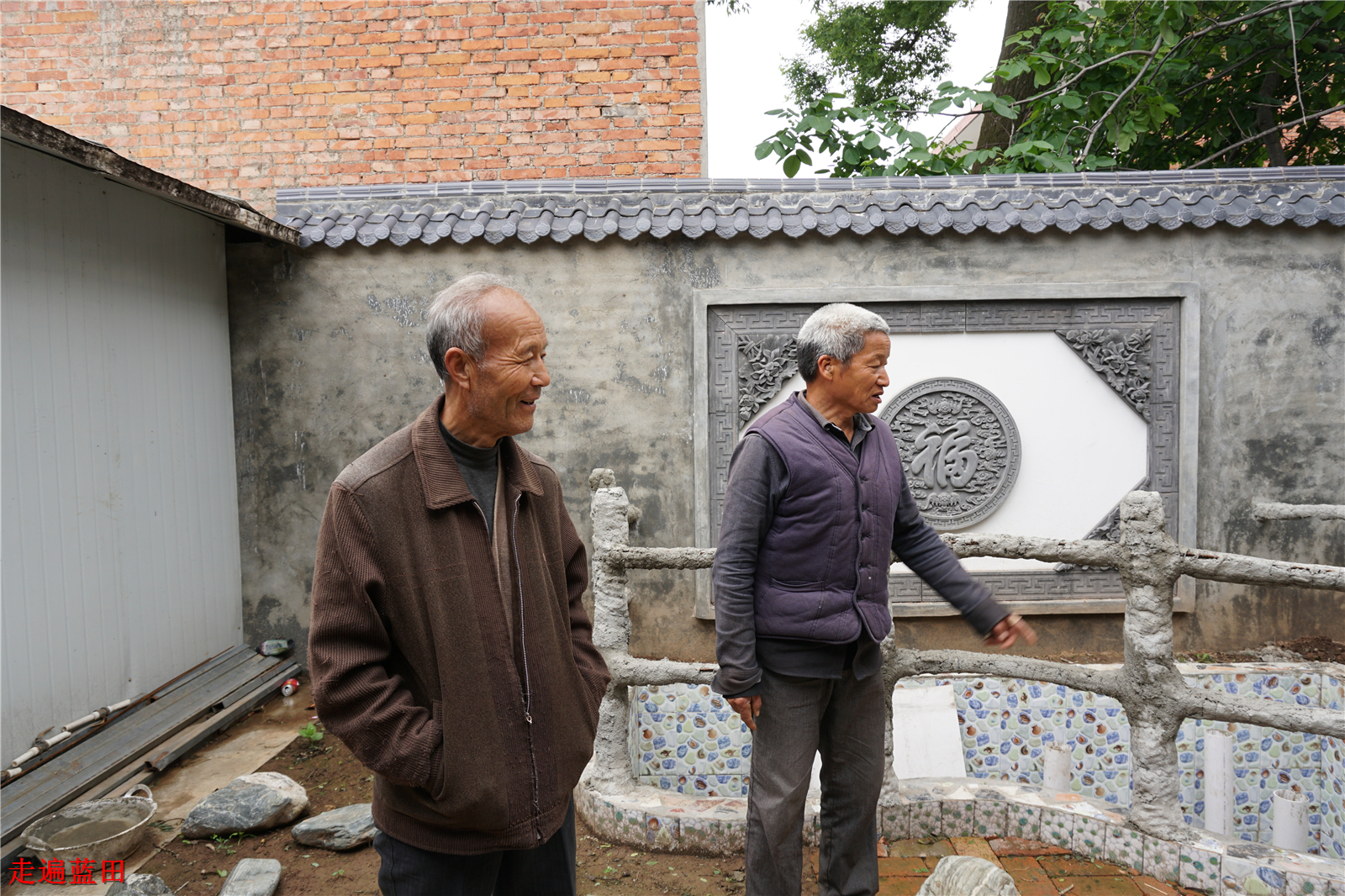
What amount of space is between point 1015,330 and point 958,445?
0.86m

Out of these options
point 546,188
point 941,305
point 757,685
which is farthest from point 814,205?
point 757,685

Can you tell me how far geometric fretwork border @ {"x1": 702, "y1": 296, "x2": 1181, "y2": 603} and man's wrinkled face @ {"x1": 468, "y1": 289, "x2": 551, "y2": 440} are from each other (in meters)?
3.71

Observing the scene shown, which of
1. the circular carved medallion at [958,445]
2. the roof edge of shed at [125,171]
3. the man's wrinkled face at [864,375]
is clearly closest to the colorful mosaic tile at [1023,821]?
the man's wrinkled face at [864,375]

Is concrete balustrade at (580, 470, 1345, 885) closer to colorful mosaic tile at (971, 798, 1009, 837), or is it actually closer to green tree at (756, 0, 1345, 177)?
colorful mosaic tile at (971, 798, 1009, 837)

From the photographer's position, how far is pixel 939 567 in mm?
2467

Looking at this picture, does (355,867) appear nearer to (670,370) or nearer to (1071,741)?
(670,370)

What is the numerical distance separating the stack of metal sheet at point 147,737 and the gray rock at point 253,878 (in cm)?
88

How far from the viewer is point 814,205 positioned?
17.1ft

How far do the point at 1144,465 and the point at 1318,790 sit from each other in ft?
6.75

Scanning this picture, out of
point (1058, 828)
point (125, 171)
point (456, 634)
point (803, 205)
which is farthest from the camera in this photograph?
point (803, 205)

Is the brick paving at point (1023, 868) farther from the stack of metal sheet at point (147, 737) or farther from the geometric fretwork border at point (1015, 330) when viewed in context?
the stack of metal sheet at point (147, 737)

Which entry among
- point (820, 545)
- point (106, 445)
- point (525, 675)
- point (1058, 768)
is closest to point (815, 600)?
point (820, 545)

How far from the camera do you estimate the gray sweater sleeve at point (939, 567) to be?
2361 millimetres

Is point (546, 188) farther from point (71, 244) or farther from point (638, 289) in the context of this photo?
point (71, 244)
